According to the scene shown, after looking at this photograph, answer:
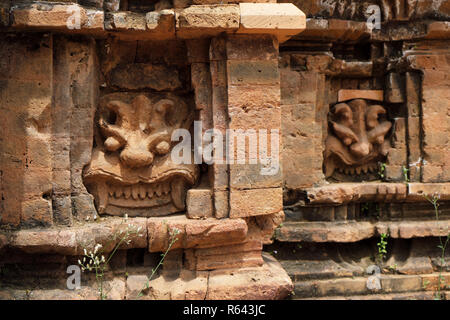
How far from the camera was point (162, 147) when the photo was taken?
11.6 feet

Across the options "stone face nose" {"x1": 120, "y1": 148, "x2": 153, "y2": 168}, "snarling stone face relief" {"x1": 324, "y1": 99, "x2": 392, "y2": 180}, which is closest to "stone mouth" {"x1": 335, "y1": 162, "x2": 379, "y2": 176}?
"snarling stone face relief" {"x1": 324, "y1": 99, "x2": 392, "y2": 180}

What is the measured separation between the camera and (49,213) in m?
3.29

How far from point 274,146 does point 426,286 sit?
2749mm

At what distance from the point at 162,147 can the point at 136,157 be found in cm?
25

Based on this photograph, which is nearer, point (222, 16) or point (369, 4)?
point (222, 16)

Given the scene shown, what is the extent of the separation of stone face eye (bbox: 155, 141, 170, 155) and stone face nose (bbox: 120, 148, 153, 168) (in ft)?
0.27

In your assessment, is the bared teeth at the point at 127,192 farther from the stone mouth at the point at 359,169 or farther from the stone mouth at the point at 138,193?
the stone mouth at the point at 359,169

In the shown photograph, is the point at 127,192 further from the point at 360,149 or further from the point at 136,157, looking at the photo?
the point at 360,149

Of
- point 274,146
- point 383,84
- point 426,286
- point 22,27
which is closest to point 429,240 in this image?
point 426,286

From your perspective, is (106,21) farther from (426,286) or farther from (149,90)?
(426,286)

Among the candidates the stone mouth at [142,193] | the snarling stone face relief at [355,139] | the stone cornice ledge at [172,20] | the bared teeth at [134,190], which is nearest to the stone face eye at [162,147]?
the stone mouth at [142,193]

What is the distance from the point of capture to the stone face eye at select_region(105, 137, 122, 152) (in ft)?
11.5

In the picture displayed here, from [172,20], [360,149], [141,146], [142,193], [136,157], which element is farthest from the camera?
[360,149]

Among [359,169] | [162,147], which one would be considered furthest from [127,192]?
[359,169]
